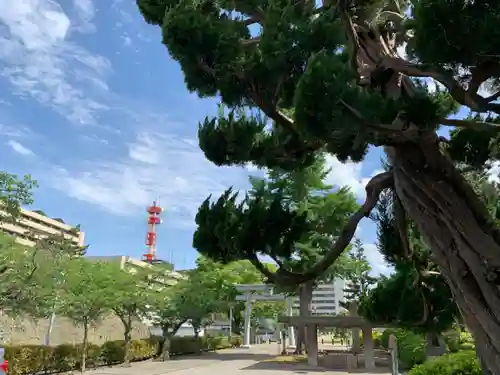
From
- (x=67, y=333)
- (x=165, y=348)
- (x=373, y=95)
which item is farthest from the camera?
(x=67, y=333)

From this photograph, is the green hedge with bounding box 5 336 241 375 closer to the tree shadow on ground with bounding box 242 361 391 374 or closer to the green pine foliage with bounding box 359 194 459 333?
the tree shadow on ground with bounding box 242 361 391 374

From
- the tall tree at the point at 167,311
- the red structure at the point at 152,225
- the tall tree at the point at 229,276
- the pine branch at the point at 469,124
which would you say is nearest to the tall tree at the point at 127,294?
the tall tree at the point at 167,311

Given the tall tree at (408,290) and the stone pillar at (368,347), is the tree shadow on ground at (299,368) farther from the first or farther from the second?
the tall tree at (408,290)

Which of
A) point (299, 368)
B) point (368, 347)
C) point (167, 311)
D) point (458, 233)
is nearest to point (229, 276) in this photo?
point (167, 311)

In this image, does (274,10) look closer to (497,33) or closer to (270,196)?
(270,196)

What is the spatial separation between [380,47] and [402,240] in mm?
1648

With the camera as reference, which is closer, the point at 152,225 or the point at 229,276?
the point at 229,276

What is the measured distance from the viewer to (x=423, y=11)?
2.42 meters

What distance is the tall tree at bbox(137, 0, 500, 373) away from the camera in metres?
2.65

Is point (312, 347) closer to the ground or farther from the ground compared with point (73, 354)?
farther from the ground

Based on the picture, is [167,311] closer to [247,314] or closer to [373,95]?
[247,314]

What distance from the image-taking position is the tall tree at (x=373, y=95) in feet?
8.70

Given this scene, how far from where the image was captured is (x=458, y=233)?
309 centimetres

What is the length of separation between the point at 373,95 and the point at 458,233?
1.12 m
